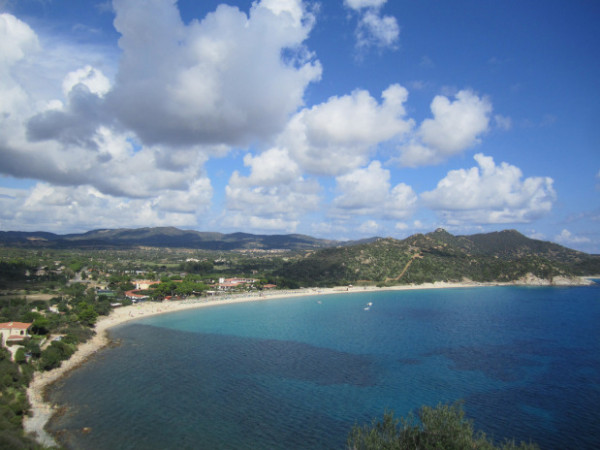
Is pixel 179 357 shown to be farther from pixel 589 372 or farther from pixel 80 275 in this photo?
pixel 80 275

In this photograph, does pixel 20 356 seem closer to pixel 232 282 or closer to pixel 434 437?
pixel 434 437

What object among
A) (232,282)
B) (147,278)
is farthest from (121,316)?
(232,282)

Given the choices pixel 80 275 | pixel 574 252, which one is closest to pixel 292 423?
pixel 80 275

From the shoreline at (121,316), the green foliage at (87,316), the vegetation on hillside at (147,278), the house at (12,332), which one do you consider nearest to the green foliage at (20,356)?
the vegetation on hillside at (147,278)

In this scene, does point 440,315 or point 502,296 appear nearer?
point 440,315

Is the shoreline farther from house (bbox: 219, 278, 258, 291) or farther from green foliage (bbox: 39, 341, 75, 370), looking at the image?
house (bbox: 219, 278, 258, 291)

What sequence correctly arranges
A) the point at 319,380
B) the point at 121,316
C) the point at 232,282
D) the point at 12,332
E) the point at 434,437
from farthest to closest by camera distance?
1. the point at 232,282
2. the point at 121,316
3. the point at 12,332
4. the point at 319,380
5. the point at 434,437

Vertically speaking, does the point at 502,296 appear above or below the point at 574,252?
below
